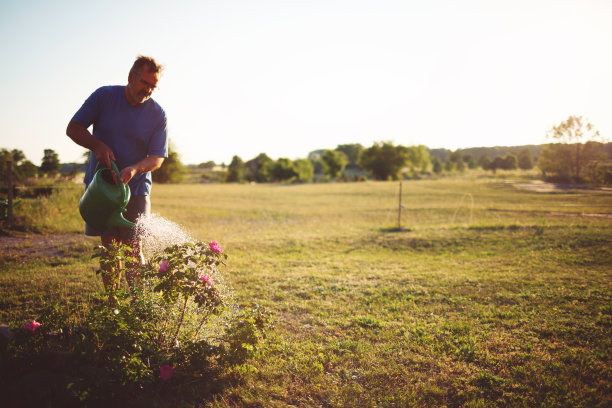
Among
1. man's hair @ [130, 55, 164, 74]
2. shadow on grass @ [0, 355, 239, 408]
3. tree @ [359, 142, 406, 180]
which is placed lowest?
shadow on grass @ [0, 355, 239, 408]

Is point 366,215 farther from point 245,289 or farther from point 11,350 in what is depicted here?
point 11,350

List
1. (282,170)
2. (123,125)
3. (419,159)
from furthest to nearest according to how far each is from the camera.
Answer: (419,159)
(282,170)
(123,125)

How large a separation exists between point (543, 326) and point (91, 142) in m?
5.45

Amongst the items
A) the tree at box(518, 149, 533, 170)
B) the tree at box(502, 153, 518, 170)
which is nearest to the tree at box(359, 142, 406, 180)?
the tree at box(502, 153, 518, 170)

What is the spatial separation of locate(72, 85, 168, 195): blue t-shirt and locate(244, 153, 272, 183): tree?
3425 inches

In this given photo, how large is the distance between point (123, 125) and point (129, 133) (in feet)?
0.29

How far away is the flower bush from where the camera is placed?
2.34 m

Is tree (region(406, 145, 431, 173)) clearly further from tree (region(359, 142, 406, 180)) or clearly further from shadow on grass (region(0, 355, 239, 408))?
shadow on grass (region(0, 355, 239, 408))

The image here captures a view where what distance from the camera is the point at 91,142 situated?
279 centimetres

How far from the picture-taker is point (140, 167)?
299 centimetres

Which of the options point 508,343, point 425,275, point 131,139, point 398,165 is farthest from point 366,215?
point 398,165

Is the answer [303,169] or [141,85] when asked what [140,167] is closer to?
[141,85]

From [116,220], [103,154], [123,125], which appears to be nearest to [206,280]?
[116,220]

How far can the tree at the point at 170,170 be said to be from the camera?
4331cm
